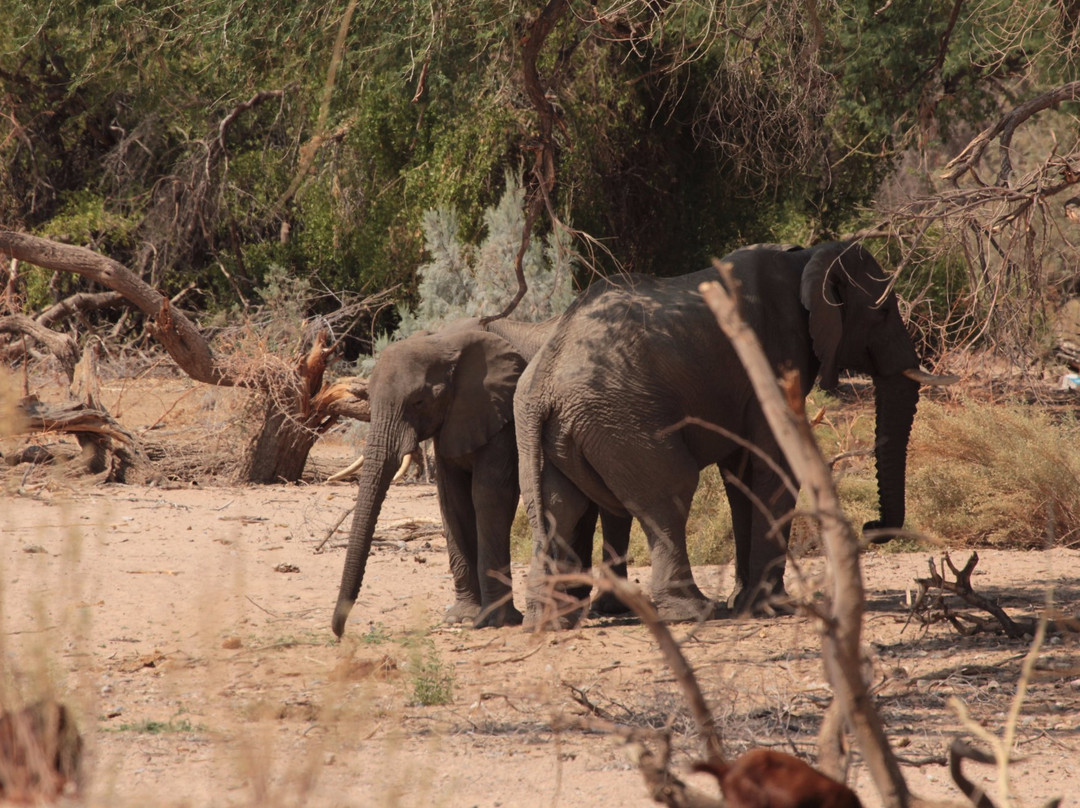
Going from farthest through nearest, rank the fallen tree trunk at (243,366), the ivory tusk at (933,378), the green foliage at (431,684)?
the fallen tree trunk at (243,366), the ivory tusk at (933,378), the green foliage at (431,684)

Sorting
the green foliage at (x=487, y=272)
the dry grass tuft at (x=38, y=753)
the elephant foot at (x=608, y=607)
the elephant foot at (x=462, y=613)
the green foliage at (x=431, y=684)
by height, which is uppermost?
the dry grass tuft at (x=38, y=753)

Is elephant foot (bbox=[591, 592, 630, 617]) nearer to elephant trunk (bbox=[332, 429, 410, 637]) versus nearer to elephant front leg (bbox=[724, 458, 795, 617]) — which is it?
elephant front leg (bbox=[724, 458, 795, 617])

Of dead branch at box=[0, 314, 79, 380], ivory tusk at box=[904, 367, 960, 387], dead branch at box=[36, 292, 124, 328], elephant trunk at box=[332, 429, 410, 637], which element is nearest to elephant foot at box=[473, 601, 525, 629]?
elephant trunk at box=[332, 429, 410, 637]

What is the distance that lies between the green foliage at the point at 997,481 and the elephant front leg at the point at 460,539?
12.9 ft

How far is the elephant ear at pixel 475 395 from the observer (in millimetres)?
8062

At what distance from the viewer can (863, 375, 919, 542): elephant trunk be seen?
26.9 ft

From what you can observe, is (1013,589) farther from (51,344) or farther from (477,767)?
(51,344)

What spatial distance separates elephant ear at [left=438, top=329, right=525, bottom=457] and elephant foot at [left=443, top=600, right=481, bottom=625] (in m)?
1.00

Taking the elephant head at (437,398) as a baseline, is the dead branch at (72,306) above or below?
below

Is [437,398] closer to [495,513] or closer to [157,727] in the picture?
[495,513]

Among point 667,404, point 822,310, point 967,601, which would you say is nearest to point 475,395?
point 667,404

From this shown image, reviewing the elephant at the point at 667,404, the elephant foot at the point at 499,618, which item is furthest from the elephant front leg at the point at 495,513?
the elephant at the point at 667,404

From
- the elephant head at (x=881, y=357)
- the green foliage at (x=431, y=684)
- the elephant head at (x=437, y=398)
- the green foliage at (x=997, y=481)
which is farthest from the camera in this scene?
the green foliage at (x=997, y=481)

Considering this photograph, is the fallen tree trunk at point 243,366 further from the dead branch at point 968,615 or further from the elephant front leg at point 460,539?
the dead branch at point 968,615
